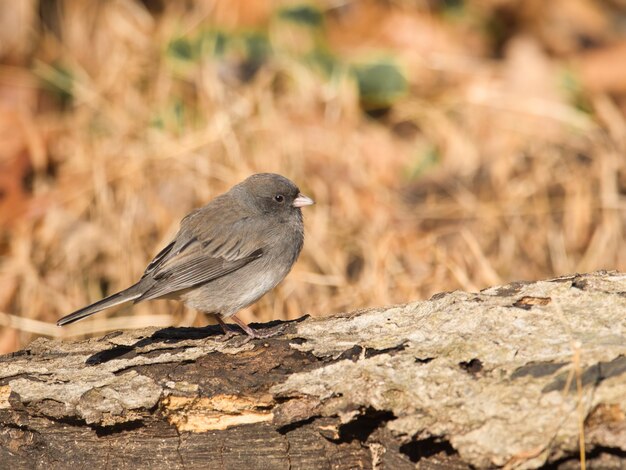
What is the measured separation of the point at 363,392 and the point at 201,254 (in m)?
Answer: 1.27

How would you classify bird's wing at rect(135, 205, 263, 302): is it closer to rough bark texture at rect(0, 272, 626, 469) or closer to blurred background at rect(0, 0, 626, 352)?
rough bark texture at rect(0, 272, 626, 469)

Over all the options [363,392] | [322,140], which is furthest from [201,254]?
[322,140]

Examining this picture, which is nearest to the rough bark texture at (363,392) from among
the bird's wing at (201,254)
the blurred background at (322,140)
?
the bird's wing at (201,254)

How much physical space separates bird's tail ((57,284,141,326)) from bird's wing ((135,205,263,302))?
4cm

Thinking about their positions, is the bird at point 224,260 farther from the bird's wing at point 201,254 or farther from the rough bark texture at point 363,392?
the rough bark texture at point 363,392

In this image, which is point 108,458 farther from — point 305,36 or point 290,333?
point 305,36

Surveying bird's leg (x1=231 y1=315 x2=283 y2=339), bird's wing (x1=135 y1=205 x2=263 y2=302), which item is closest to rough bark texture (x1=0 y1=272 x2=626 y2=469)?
bird's leg (x1=231 y1=315 x2=283 y2=339)

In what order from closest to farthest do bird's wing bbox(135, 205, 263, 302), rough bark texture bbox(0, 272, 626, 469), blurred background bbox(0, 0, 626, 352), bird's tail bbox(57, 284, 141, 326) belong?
rough bark texture bbox(0, 272, 626, 469) < bird's tail bbox(57, 284, 141, 326) < bird's wing bbox(135, 205, 263, 302) < blurred background bbox(0, 0, 626, 352)

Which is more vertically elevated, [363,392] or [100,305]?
[100,305]

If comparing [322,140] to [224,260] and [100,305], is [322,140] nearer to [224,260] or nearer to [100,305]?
[224,260]

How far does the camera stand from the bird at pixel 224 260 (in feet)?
10.8

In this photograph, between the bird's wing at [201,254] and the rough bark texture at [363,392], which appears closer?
the rough bark texture at [363,392]

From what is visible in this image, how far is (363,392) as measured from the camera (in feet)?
7.65

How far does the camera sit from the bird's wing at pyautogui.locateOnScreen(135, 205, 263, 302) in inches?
128
